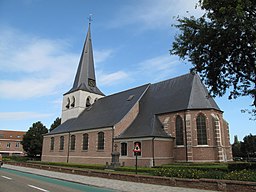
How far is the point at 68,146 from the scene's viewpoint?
34.1 meters

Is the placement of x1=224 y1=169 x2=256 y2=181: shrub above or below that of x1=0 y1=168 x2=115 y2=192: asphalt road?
above

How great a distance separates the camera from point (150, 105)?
29.2m

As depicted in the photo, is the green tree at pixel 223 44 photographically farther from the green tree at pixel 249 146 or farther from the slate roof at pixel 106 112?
the green tree at pixel 249 146

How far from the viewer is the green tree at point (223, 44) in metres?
12.0

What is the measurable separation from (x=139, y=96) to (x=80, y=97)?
13049 mm

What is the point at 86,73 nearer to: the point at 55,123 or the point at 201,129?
the point at 55,123

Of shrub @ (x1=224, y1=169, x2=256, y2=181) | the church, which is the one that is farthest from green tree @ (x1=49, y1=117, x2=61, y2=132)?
shrub @ (x1=224, y1=169, x2=256, y2=181)

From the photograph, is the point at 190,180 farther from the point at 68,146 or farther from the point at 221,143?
the point at 68,146

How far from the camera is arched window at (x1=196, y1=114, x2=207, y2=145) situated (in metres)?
23.3

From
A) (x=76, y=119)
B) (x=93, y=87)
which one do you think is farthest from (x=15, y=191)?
(x=93, y=87)

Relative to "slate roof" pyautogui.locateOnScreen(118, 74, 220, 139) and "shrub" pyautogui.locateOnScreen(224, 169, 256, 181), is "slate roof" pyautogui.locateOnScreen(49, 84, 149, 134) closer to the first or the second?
"slate roof" pyautogui.locateOnScreen(118, 74, 220, 139)

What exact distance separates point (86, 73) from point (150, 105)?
1739 centimetres

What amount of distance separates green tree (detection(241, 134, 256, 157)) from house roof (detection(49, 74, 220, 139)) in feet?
161

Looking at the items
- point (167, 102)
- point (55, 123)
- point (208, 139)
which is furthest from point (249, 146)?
point (55, 123)
